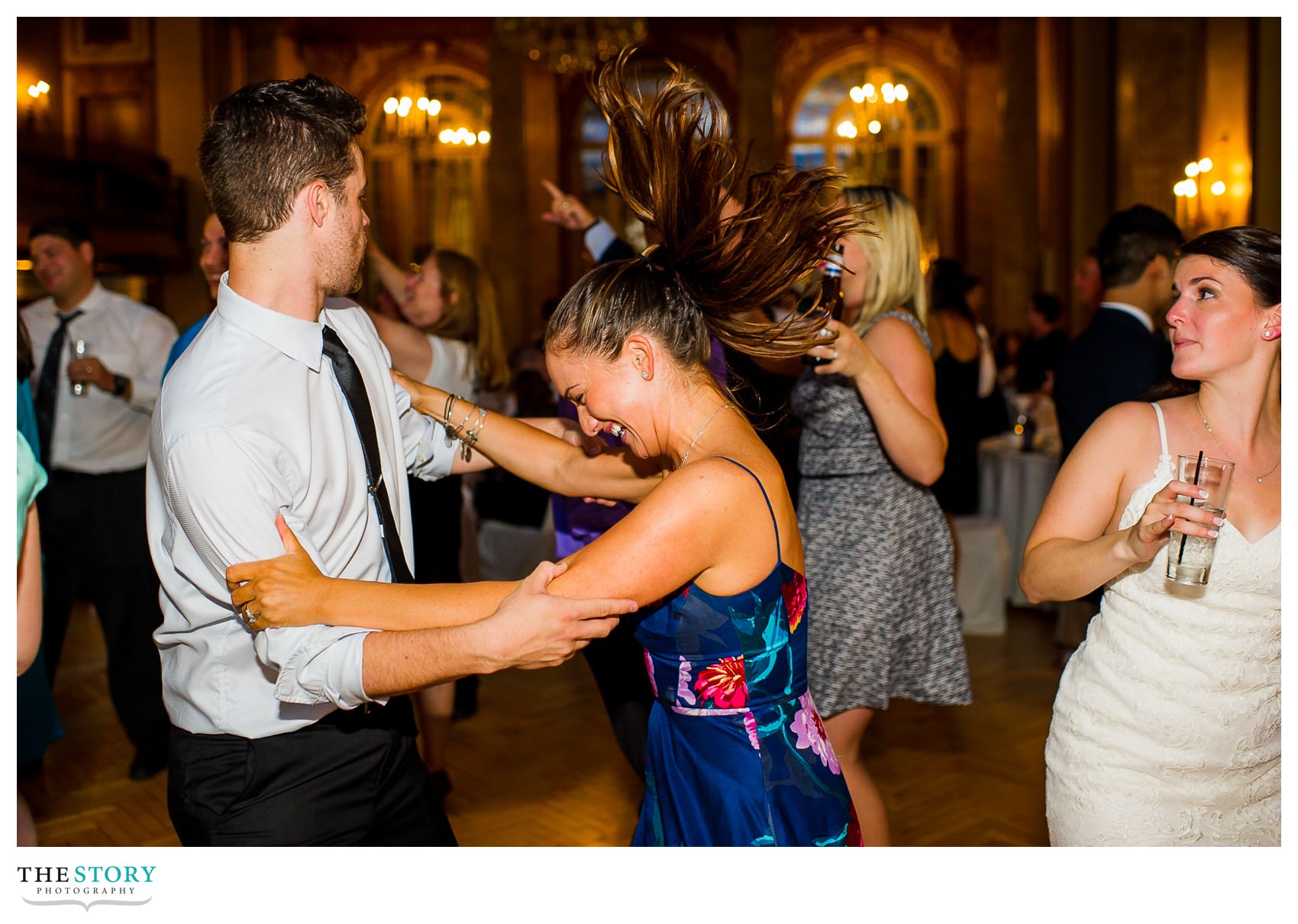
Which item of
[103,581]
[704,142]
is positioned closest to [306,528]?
[704,142]

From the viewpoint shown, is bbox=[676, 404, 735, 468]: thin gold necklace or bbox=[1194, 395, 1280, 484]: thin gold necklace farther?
bbox=[1194, 395, 1280, 484]: thin gold necklace

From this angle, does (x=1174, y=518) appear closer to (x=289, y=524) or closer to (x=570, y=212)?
(x=289, y=524)

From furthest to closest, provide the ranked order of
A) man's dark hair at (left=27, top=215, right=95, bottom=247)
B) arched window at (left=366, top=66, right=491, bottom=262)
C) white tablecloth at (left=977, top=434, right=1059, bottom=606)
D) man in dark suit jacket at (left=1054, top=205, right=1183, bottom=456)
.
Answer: arched window at (left=366, top=66, right=491, bottom=262)
white tablecloth at (left=977, top=434, right=1059, bottom=606)
man's dark hair at (left=27, top=215, right=95, bottom=247)
man in dark suit jacket at (left=1054, top=205, right=1183, bottom=456)

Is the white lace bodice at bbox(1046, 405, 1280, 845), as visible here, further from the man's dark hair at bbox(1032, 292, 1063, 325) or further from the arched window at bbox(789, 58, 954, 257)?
the arched window at bbox(789, 58, 954, 257)

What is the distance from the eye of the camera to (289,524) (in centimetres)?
158

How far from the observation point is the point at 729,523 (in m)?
1.54

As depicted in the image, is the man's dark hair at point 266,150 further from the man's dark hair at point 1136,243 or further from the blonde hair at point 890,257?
the man's dark hair at point 1136,243

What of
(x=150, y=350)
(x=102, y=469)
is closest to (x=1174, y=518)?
(x=102, y=469)

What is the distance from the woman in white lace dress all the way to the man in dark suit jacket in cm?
133

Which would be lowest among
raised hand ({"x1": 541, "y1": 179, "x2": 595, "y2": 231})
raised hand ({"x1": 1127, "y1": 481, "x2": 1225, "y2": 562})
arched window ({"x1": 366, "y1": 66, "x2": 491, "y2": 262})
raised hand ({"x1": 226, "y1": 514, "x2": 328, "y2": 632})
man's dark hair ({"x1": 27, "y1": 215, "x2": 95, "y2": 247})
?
raised hand ({"x1": 226, "y1": 514, "x2": 328, "y2": 632})

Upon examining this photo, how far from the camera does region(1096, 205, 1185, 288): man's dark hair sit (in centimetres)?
330

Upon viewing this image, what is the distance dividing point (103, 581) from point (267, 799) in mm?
2294

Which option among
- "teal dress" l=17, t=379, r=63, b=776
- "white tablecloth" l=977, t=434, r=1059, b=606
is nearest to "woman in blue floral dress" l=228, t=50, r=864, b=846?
"teal dress" l=17, t=379, r=63, b=776

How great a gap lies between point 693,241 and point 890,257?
116 cm
